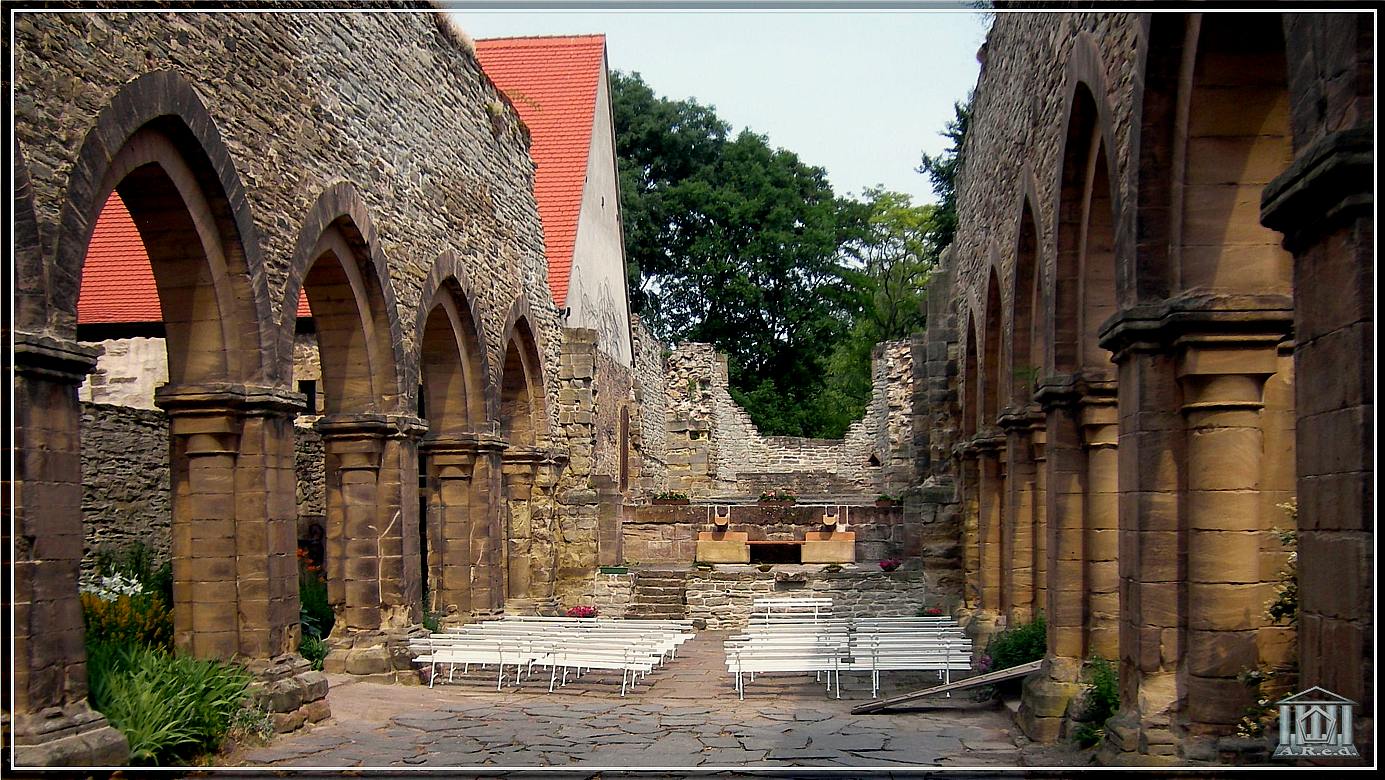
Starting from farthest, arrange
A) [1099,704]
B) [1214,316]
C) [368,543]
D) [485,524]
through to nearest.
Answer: [485,524] < [368,543] < [1099,704] < [1214,316]

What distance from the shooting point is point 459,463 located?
15.7 metres

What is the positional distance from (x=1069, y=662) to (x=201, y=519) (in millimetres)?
6600

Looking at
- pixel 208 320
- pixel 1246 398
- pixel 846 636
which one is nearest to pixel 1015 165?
pixel 846 636

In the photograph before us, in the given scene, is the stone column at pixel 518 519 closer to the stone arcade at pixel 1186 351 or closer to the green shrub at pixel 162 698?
the stone arcade at pixel 1186 351

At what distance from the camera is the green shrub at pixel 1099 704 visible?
8.38 metres

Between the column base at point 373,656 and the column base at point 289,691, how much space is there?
2.43 m

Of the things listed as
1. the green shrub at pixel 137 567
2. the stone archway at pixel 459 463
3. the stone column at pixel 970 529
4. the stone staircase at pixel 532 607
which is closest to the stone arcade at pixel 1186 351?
the stone column at pixel 970 529

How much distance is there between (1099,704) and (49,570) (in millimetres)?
6540

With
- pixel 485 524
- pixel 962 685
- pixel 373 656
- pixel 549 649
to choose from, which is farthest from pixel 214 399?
pixel 485 524

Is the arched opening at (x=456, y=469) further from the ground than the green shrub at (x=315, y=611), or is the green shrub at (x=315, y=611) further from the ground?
the arched opening at (x=456, y=469)

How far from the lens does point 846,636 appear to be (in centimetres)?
1298

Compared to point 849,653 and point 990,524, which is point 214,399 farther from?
point 990,524

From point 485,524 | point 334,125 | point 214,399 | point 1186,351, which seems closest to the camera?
point 1186,351

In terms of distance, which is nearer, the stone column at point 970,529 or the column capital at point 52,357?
the column capital at point 52,357
